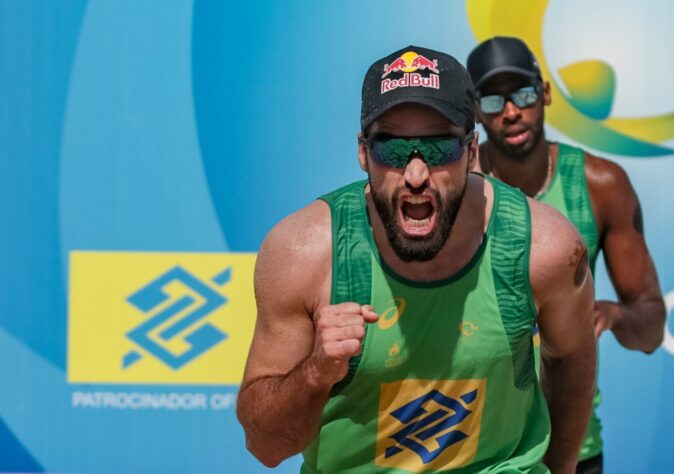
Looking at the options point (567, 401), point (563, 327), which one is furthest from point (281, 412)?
point (567, 401)

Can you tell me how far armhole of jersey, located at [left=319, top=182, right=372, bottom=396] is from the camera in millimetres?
2848

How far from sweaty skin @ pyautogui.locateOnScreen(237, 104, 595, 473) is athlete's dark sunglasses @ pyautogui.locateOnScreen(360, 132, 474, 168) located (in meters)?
0.02

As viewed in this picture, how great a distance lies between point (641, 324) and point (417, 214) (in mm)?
1846

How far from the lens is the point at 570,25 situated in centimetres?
514

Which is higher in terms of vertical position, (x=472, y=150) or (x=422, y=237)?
(x=472, y=150)

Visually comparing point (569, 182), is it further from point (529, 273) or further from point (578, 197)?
point (529, 273)

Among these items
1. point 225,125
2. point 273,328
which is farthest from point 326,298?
point 225,125

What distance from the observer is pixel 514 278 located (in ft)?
9.45

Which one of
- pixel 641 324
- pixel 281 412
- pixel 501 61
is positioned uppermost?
pixel 501 61

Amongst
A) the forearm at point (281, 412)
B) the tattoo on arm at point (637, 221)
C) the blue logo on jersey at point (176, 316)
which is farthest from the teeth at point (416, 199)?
the blue logo on jersey at point (176, 316)

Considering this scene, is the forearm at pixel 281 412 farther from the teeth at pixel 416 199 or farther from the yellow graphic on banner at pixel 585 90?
the yellow graphic on banner at pixel 585 90

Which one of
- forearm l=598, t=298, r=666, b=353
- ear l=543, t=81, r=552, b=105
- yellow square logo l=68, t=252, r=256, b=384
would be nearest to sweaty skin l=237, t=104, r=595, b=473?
forearm l=598, t=298, r=666, b=353

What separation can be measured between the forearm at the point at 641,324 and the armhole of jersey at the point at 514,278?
143 centimetres

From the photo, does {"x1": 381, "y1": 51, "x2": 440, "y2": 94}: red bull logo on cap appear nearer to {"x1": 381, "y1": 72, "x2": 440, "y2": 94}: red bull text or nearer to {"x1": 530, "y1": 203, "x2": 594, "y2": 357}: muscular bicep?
{"x1": 381, "y1": 72, "x2": 440, "y2": 94}: red bull text
